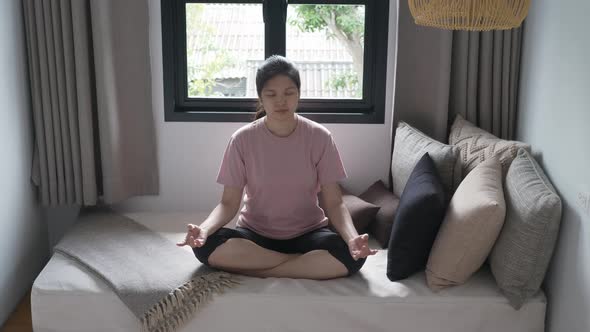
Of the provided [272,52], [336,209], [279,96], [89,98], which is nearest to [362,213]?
[336,209]

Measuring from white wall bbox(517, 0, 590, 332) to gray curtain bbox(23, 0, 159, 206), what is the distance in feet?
5.47

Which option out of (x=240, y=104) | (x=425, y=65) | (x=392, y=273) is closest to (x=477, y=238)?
(x=392, y=273)

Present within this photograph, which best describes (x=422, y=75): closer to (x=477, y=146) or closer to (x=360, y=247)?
(x=477, y=146)

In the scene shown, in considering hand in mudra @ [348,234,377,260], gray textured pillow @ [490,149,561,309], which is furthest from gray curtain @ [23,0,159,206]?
gray textured pillow @ [490,149,561,309]

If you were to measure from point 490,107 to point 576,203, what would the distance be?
937mm

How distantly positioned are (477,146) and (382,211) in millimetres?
473

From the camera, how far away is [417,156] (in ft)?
8.82

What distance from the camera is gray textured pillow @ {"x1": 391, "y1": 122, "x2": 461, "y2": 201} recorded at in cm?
256

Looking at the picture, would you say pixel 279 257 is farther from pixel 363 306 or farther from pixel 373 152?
pixel 373 152

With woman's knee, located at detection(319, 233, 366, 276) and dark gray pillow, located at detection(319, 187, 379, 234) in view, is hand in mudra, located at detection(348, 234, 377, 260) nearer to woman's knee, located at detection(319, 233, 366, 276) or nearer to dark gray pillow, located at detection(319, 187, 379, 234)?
woman's knee, located at detection(319, 233, 366, 276)

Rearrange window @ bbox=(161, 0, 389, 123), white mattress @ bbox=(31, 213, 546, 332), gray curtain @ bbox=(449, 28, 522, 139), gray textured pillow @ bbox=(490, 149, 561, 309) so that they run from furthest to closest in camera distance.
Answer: window @ bbox=(161, 0, 389, 123) → gray curtain @ bbox=(449, 28, 522, 139) → white mattress @ bbox=(31, 213, 546, 332) → gray textured pillow @ bbox=(490, 149, 561, 309)

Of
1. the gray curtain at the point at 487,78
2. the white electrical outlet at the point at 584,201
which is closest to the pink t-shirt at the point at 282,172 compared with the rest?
the gray curtain at the point at 487,78

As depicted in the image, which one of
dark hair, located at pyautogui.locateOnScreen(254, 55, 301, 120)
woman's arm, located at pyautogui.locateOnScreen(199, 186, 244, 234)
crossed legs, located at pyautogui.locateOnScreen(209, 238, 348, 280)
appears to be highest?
dark hair, located at pyautogui.locateOnScreen(254, 55, 301, 120)

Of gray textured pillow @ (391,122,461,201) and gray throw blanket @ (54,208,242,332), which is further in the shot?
gray textured pillow @ (391,122,461,201)
